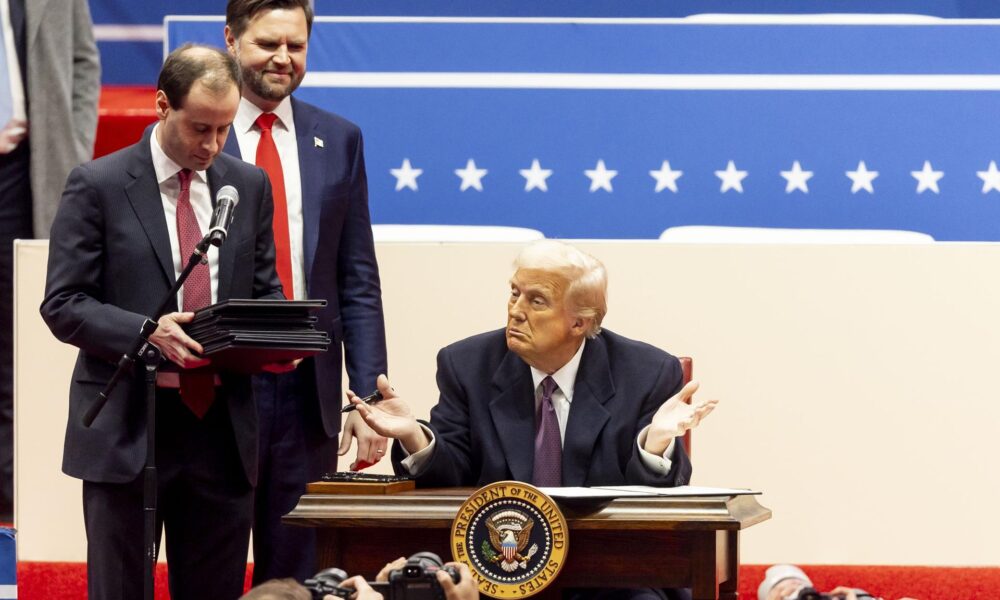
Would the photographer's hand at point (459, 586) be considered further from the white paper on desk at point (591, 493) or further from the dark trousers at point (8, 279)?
the dark trousers at point (8, 279)

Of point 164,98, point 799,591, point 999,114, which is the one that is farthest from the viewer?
point 999,114

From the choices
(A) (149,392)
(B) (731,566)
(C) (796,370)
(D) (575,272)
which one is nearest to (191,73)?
(A) (149,392)

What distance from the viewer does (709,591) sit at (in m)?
2.69

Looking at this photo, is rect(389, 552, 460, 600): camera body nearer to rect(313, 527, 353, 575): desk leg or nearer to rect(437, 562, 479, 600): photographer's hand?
rect(437, 562, 479, 600): photographer's hand

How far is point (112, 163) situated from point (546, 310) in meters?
0.93

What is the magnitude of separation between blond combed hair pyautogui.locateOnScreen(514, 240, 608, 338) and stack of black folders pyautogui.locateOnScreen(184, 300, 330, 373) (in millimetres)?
561

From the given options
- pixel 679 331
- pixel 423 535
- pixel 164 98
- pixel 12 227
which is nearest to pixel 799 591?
pixel 423 535

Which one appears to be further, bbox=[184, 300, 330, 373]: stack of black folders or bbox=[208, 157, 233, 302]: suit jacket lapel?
bbox=[208, 157, 233, 302]: suit jacket lapel

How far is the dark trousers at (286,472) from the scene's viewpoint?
10.7ft

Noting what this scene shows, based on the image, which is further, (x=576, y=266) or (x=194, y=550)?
(x=576, y=266)

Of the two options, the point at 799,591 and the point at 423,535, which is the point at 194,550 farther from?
the point at 799,591

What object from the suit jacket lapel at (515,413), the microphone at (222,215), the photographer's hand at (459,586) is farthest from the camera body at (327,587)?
the suit jacket lapel at (515,413)

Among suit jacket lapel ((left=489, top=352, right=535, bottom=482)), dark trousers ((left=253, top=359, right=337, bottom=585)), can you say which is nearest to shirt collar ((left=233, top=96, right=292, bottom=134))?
dark trousers ((left=253, top=359, right=337, bottom=585))

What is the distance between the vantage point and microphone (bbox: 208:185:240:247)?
2.63 metres
